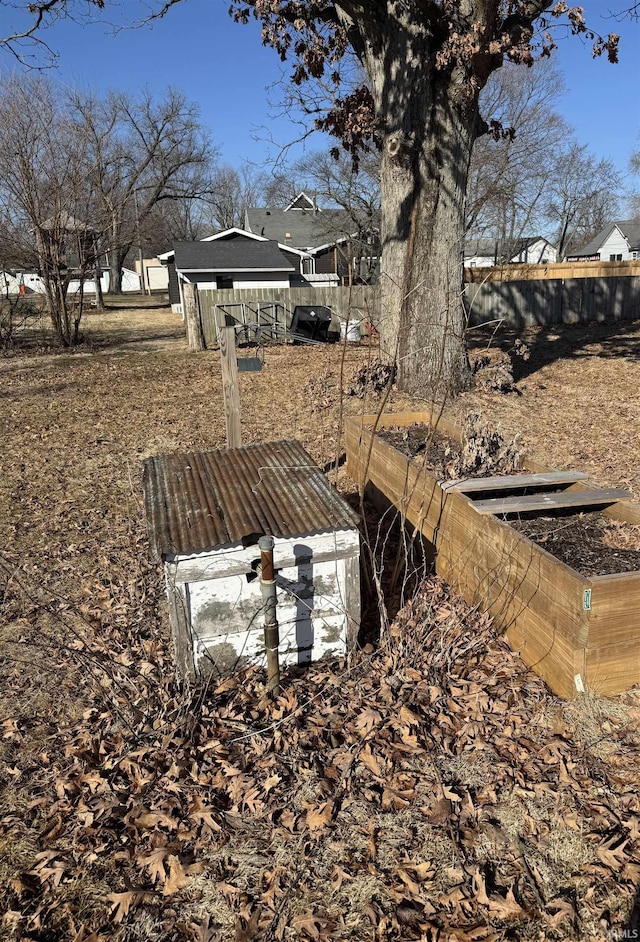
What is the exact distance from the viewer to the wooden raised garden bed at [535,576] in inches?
110

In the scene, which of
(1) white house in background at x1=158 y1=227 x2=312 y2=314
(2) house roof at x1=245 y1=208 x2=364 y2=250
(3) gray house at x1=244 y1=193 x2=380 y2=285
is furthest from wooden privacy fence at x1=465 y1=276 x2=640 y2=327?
(2) house roof at x1=245 y1=208 x2=364 y2=250

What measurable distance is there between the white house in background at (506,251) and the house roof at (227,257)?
1792 cm

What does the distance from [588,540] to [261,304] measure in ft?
50.6

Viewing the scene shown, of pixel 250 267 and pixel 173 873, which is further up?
pixel 250 267

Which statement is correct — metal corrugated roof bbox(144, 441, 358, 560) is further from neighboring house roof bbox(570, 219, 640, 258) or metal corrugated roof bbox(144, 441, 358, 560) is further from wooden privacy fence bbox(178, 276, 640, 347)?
neighboring house roof bbox(570, 219, 640, 258)

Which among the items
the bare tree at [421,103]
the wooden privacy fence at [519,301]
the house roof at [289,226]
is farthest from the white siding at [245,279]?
the bare tree at [421,103]

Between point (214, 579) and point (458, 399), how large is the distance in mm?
6577

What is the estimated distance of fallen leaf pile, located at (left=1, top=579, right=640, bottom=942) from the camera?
2.04 m

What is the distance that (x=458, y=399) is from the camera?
28.5 feet

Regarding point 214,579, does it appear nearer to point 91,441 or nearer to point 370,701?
point 370,701

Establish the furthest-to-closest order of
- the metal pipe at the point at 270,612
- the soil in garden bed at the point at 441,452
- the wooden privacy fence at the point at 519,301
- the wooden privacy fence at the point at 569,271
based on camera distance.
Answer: the wooden privacy fence at the point at 569,271, the wooden privacy fence at the point at 519,301, the soil in garden bed at the point at 441,452, the metal pipe at the point at 270,612

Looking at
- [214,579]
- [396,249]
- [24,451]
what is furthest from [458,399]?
[214,579]

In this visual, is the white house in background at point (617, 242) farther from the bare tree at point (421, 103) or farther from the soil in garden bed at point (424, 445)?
the soil in garden bed at point (424, 445)

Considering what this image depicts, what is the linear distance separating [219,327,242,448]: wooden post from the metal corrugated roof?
1.91 m
